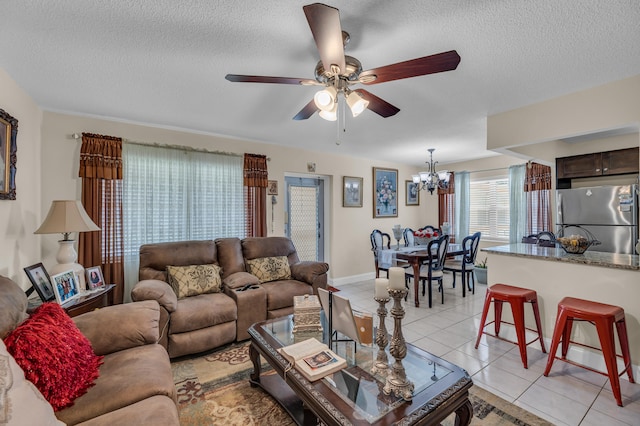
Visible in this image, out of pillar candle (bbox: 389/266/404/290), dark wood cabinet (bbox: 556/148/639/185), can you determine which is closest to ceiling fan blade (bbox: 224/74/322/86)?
pillar candle (bbox: 389/266/404/290)

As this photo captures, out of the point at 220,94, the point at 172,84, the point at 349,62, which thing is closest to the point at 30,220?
the point at 172,84

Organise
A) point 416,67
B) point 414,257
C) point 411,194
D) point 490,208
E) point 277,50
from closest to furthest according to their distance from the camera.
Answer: point 416,67, point 277,50, point 414,257, point 490,208, point 411,194

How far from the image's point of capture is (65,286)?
228 centimetres

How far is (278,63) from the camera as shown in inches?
79.6

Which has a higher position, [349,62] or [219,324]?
[349,62]

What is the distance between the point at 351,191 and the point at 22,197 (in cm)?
424

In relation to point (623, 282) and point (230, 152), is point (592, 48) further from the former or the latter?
point (230, 152)

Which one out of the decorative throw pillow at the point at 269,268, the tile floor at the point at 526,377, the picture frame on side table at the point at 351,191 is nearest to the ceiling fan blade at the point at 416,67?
the tile floor at the point at 526,377

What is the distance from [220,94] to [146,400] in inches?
89.9

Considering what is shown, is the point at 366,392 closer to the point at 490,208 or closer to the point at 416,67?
the point at 416,67

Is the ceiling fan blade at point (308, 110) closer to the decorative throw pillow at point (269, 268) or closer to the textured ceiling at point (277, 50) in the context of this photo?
the textured ceiling at point (277, 50)

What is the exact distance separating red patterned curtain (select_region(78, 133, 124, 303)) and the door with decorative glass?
231 centimetres

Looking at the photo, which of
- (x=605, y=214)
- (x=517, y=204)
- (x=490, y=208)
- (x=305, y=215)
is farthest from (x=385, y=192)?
(x=605, y=214)


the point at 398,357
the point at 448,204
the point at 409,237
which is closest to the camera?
the point at 398,357
